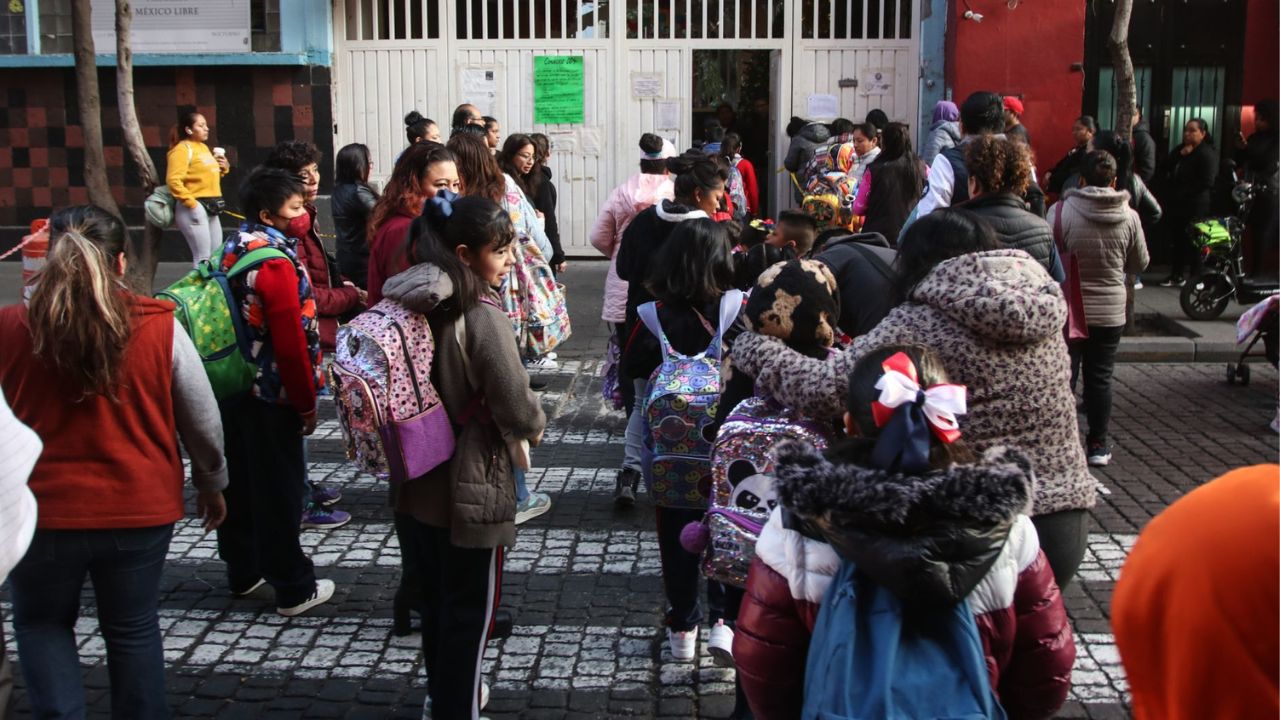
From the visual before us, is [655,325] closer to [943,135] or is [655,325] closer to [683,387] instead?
[683,387]

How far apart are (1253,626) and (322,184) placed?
14040mm

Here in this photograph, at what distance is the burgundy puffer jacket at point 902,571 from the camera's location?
240 cm

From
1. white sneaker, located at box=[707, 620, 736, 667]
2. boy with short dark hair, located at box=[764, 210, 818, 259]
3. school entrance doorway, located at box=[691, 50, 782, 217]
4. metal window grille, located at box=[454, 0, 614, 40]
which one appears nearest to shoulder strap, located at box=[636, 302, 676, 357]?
boy with short dark hair, located at box=[764, 210, 818, 259]

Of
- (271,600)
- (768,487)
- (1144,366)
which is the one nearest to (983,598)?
(768,487)

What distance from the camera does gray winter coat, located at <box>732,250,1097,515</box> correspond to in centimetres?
340

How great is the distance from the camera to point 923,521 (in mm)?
2412

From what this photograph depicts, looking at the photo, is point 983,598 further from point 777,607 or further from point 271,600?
point 271,600

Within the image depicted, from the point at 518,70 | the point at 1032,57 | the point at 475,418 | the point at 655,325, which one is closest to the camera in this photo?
the point at 475,418

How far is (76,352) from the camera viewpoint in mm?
3529

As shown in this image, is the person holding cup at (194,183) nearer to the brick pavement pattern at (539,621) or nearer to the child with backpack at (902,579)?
the brick pavement pattern at (539,621)

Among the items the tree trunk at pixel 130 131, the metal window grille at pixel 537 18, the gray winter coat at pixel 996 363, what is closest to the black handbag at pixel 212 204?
the tree trunk at pixel 130 131

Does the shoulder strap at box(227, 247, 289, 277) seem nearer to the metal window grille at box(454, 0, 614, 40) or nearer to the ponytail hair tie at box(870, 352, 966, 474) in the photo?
the ponytail hair tie at box(870, 352, 966, 474)

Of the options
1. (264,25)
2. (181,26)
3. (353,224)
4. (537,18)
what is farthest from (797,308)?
(181,26)

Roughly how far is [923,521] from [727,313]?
228 centimetres
